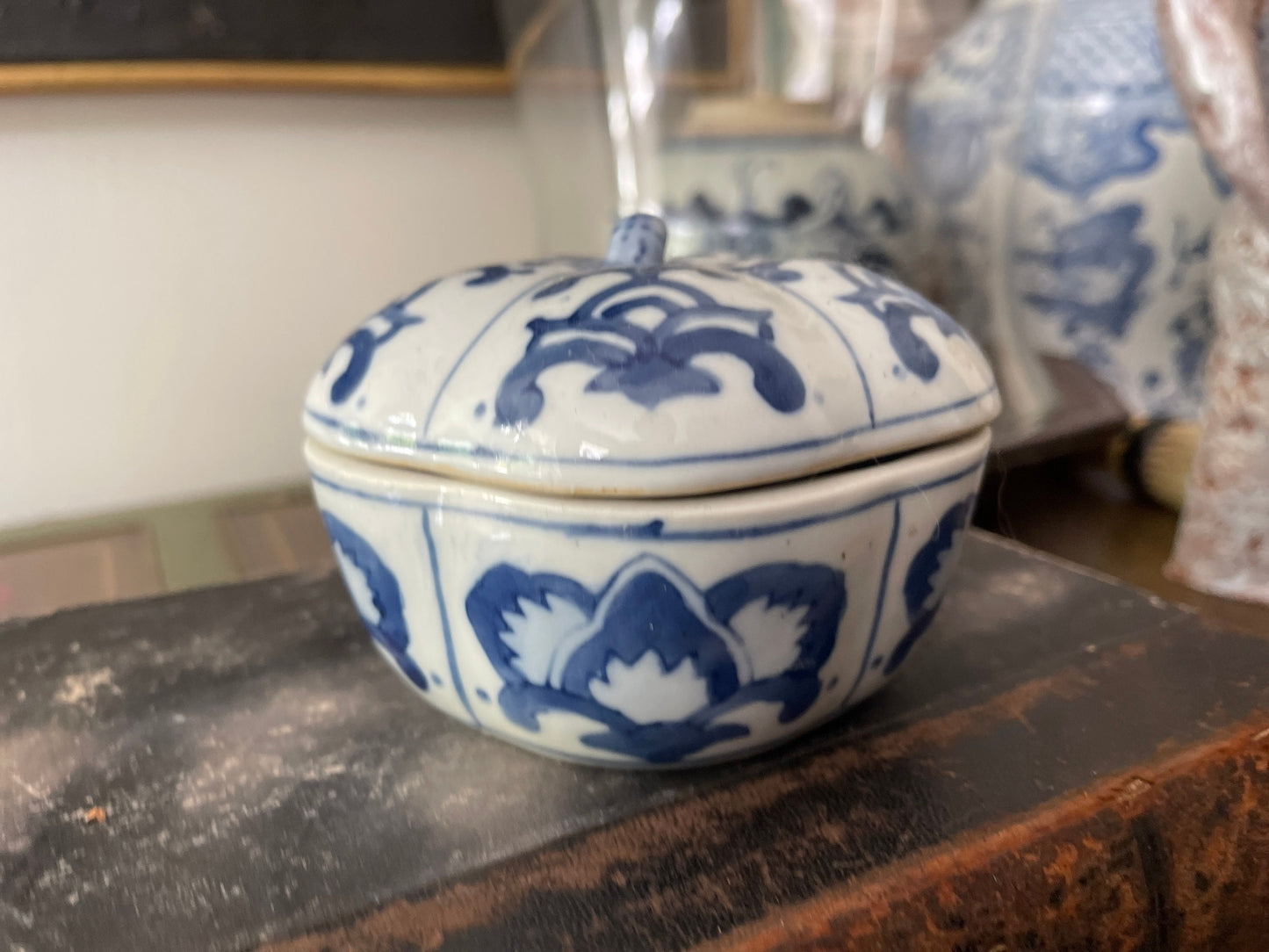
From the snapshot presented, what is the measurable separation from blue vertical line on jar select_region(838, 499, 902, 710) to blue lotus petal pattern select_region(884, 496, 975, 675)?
1 cm

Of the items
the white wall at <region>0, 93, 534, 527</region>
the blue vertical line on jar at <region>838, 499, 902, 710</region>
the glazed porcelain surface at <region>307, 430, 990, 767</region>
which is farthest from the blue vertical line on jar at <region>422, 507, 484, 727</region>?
the white wall at <region>0, 93, 534, 527</region>

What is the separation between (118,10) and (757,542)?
1.96ft

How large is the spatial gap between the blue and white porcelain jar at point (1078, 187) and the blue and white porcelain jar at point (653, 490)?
41cm

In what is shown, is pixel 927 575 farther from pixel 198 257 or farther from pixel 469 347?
pixel 198 257

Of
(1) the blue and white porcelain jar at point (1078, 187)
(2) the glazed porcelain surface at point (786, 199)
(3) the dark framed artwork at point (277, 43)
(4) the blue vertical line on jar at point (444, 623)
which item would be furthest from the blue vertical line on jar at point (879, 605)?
(3) the dark framed artwork at point (277, 43)

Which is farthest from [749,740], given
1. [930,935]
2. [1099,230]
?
[1099,230]

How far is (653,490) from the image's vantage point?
9.5 inches

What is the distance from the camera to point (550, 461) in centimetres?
25

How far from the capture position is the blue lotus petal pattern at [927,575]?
294mm

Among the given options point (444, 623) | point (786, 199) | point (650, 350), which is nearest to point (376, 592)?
point (444, 623)

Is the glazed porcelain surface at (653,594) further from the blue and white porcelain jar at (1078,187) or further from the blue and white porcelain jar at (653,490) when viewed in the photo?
the blue and white porcelain jar at (1078,187)

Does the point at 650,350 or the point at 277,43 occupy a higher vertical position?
the point at 277,43

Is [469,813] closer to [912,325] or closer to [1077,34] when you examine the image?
[912,325]

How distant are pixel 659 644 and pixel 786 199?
0.40m
